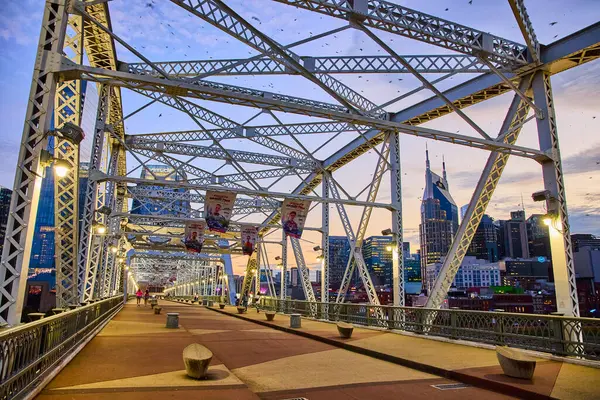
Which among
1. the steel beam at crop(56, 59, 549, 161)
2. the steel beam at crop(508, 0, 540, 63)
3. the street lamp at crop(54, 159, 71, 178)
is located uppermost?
the steel beam at crop(508, 0, 540, 63)

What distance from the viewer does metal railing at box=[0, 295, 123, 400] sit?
539 centimetres

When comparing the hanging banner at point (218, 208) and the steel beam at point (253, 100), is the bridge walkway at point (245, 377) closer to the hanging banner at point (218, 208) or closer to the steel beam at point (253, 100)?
the steel beam at point (253, 100)

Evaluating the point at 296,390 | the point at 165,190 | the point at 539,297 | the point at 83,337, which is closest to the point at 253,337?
the point at 83,337

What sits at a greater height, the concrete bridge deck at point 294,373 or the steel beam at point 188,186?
the steel beam at point 188,186

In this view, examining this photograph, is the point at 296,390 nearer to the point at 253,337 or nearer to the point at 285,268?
the point at 253,337

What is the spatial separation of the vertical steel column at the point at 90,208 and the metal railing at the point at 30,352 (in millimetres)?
9264

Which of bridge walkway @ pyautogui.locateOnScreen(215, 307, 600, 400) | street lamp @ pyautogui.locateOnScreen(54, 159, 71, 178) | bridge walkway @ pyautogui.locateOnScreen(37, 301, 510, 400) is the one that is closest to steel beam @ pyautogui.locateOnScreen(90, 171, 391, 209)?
bridge walkway @ pyautogui.locateOnScreen(37, 301, 510, 400)

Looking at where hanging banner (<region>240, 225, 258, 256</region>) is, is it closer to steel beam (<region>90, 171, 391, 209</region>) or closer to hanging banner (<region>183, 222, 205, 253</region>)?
hanging banner (<region>183, 222, 205, 253</region>)

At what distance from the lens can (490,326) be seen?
43.0 ft

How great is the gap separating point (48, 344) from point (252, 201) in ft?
105

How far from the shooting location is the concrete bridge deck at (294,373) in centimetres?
722

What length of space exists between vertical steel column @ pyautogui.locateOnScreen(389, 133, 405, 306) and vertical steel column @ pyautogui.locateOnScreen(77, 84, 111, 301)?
14.7 m

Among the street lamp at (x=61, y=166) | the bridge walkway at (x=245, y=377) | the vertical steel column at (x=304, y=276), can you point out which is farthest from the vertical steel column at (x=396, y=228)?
the street lamp at (x=61, y=166)

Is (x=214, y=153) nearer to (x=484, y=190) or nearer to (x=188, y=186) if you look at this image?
(x=188, y=186)
